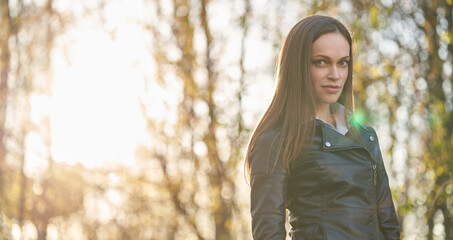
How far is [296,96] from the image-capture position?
8.25ft

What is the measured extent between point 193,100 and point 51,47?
3316 millimetres

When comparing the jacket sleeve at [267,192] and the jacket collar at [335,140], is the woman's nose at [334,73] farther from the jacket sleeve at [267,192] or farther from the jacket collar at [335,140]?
the jacket sleeve at [267,192]

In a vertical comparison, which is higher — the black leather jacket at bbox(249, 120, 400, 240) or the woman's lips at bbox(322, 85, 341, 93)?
the woman's lips at bbox(322, 85, 341, 93)

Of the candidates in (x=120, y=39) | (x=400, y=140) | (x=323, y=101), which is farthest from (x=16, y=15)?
(x=323, y=101)

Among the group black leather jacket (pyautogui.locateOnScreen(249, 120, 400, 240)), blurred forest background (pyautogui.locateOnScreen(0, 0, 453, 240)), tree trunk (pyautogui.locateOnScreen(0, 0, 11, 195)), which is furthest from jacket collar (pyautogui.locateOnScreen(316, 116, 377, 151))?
tree trunk (pyautogui.locateOnScreen(0, 0, 11, 195))

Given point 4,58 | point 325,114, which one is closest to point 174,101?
point 4,58

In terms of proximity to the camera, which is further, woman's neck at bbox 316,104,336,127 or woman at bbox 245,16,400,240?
woman's neck at bbox 316,104,336,127

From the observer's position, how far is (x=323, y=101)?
2.60 metres

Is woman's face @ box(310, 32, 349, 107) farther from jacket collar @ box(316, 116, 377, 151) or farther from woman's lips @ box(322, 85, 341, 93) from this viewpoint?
jacket collar @ box(316, 116, 377, 151)

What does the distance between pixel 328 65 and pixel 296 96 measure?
197 millimetres

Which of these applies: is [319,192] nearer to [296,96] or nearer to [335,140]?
[335,140]

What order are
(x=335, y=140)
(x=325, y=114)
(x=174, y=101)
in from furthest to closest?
(x=174, y=101), (x=325, y=114), (x=335, y=140)

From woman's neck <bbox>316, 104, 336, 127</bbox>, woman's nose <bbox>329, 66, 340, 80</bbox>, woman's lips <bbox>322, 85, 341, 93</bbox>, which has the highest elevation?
woman's nose <bbox>329, 66, 340, 80</bbox>

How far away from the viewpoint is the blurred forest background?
23.1ft
